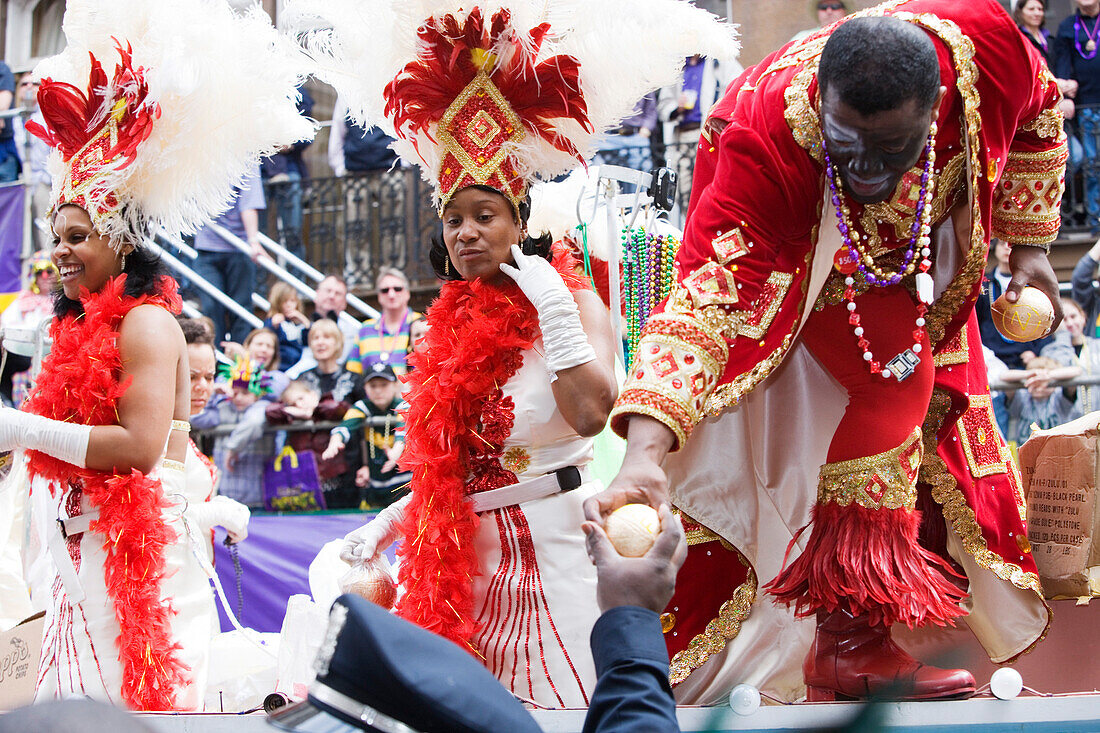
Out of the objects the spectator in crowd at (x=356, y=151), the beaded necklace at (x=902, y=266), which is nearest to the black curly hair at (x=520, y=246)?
the beaded necklace at (x=902, y=266)

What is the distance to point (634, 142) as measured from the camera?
8.53 metres

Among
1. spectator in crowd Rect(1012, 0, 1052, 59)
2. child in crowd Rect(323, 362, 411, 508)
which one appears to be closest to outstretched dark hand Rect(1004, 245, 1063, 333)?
child in crowd Rect(323, 362, 411, 508)

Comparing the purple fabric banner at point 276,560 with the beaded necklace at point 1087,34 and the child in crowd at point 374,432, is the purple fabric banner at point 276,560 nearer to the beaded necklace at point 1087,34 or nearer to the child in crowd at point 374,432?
the child in crowd at point 374,432

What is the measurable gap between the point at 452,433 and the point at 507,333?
27cm

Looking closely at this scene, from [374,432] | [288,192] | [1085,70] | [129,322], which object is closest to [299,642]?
[129,322]

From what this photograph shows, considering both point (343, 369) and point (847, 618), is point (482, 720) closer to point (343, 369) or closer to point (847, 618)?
point (847, 618)

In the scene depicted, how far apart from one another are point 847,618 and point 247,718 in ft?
4.09

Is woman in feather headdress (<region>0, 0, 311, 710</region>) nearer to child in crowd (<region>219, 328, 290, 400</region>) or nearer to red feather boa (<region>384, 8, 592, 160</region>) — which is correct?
red feather boa (<region>384, 8, 592, 160</region>)

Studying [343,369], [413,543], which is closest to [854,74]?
[413,543]

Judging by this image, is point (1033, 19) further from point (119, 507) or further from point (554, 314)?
point (119, 507)

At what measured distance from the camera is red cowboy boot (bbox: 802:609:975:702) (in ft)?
7.70

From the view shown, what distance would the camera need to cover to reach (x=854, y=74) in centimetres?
213

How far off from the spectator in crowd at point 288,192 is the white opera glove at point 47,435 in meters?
7.00

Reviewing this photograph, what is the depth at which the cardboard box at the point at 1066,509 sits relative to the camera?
Result: 2883mm
